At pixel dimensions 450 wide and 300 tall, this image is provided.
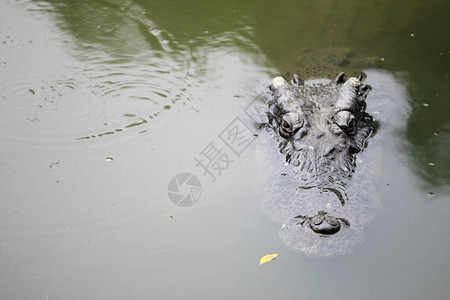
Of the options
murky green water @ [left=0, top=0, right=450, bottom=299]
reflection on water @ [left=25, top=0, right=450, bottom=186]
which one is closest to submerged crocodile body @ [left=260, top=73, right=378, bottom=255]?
murky green water @ [left=0, top=0, right=450, bottom=299]

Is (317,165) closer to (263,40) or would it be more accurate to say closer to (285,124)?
(285,124)

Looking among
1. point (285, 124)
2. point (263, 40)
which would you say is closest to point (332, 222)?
point (285, 124)

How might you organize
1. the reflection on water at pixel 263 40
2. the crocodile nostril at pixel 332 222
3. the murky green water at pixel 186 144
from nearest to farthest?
the crocodile nostril at pixel 332 222 → the murky green water at pixel 186 144 → the reflection on water at pixel 263 40

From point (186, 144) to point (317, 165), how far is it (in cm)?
157

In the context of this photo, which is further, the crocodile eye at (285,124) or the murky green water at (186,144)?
the crocodile eye at (285,124)

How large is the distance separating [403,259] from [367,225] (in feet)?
1.37

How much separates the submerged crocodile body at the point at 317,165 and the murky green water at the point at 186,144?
0.60 ft

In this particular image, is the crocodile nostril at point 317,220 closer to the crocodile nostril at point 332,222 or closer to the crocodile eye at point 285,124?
the crocodile nostril at point 332,222

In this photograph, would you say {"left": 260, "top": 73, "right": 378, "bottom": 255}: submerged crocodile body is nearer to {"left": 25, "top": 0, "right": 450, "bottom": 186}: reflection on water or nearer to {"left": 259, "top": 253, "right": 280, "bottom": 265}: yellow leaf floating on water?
{"left": 259, "top": 253, "right": 280, "bottom": 265}: yellow leaf floating on water

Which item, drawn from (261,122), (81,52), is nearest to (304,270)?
(261,122)

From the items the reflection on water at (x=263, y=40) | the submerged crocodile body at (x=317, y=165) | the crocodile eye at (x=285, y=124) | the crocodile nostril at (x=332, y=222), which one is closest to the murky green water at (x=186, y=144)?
the reflection on water at (x=263, y=40)

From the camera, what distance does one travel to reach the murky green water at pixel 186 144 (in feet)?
11.6

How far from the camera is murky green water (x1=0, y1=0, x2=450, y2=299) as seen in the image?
3521 millimetres

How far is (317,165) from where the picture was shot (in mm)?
3891
